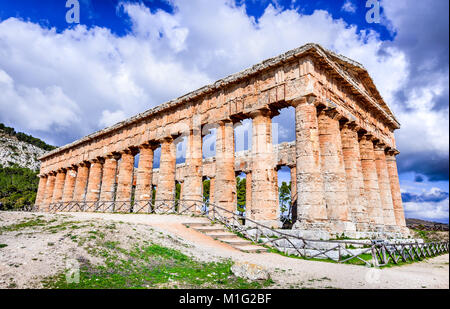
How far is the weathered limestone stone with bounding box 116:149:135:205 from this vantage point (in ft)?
80.9

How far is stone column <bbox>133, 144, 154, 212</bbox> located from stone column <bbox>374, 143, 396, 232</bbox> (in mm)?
17794

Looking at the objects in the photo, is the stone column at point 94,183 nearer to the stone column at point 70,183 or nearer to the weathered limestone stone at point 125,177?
the weathered limestone stone at point 125,177

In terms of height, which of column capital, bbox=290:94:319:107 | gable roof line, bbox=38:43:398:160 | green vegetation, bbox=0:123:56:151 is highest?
green vegetation, bbox=0:123:56:151

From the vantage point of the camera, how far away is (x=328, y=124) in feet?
52.7

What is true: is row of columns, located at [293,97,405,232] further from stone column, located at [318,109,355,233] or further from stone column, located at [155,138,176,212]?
stone column, located at [155,138,176,212]

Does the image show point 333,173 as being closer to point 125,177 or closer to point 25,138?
point 125,177

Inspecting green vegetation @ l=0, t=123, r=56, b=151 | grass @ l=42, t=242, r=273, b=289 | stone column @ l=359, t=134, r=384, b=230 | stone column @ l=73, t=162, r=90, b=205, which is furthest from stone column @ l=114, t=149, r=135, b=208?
green vegetation @ l=0, t=123, r=56, b=151

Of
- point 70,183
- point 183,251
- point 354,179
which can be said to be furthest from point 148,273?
point 70,183

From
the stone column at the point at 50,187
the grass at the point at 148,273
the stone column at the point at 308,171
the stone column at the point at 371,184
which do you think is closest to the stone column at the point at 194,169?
the stone column at the point at 308,171

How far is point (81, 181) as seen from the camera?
30.6 m
